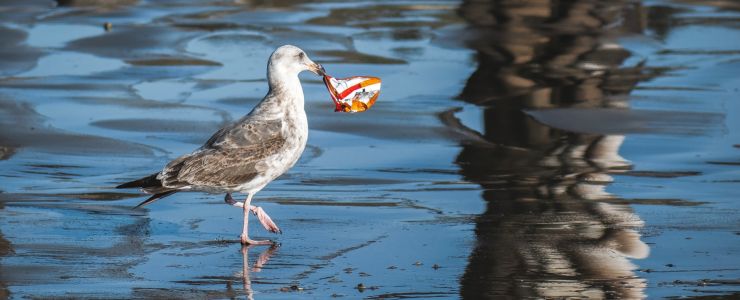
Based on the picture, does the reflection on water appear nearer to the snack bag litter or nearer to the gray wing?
the snack bag litter

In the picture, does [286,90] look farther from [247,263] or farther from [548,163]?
[548,163]

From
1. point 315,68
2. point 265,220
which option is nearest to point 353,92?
point 315,68

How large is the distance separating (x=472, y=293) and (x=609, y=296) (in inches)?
30.5

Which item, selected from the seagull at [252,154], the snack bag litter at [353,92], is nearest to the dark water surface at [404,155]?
the seagull at [252,154]

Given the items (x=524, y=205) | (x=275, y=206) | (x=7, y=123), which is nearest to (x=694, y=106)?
(x=524, y=205)

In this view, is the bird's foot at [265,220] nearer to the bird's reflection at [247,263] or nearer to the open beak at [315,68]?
the bird's reflection at [247,263]

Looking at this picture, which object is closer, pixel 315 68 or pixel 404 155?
pixel 315 68

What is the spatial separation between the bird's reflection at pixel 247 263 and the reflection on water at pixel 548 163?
4.12ft

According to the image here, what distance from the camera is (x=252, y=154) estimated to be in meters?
9.41

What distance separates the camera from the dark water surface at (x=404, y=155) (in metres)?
8.30

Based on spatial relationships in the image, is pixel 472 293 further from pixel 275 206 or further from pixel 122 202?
pixel 122 202

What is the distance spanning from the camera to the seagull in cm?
927

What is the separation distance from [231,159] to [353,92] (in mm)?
1125

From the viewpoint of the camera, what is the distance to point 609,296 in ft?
24.9
